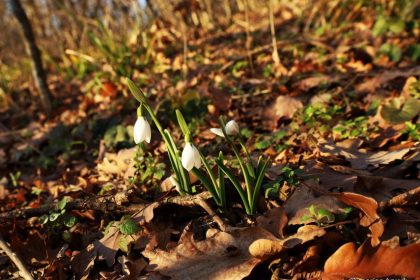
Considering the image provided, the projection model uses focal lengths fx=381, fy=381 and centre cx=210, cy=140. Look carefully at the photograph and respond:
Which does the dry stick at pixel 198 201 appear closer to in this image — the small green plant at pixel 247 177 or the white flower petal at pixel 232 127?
the small green plant at pixel 247 177

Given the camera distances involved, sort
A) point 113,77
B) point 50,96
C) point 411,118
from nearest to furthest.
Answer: point 411,118, point 113,77, point 50,96

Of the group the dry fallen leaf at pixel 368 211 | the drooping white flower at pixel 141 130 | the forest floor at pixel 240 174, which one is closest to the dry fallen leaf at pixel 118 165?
the forest floor at pixel 240 174

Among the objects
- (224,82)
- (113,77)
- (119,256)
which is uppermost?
(113,77)

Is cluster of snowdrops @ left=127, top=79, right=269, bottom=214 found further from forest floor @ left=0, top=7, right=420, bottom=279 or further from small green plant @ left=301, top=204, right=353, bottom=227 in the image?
small green plant @ left=301, top=204, right=353, bottom=227

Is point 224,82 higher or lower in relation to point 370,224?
higher

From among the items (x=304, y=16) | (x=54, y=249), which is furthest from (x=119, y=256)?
(x=304, y=16)

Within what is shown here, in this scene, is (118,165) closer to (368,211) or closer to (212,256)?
(212,256)

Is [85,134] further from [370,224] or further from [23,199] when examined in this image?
[370,224]
